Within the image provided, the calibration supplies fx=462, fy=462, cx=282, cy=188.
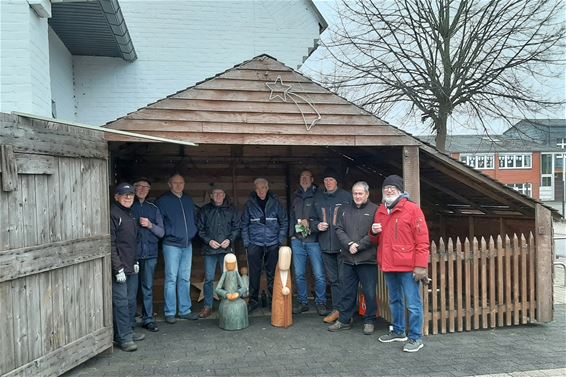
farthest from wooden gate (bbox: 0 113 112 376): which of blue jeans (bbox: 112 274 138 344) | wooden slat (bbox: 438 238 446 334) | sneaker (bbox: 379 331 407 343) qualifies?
wooden slat (bbox: 438 238 446 334)

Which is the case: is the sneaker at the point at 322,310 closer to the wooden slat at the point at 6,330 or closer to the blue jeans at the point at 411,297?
the blue jeans at the point at 411,297

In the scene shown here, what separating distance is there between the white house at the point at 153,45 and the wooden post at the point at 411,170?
4.63 meters

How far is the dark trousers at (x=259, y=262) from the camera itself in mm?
6680

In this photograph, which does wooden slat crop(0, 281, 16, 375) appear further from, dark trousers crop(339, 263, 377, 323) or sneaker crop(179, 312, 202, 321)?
dark trousers crop(339, 263, 377, 323)

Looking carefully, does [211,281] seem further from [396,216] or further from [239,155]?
[396,216]

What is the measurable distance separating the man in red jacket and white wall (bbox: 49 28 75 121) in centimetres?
574

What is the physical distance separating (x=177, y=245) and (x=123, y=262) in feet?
3.45

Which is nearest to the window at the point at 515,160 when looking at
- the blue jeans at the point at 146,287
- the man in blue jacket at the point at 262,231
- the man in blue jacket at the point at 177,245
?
the man in blue jacket at the point at 262,231

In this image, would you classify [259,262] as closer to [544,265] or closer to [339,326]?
[339,326]

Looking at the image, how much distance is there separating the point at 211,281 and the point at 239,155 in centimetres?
220

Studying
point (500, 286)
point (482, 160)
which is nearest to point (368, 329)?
point (500, 286)

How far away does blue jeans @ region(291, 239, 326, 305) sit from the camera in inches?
259

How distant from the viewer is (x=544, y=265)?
6051mm

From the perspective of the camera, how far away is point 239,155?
7.71 m
